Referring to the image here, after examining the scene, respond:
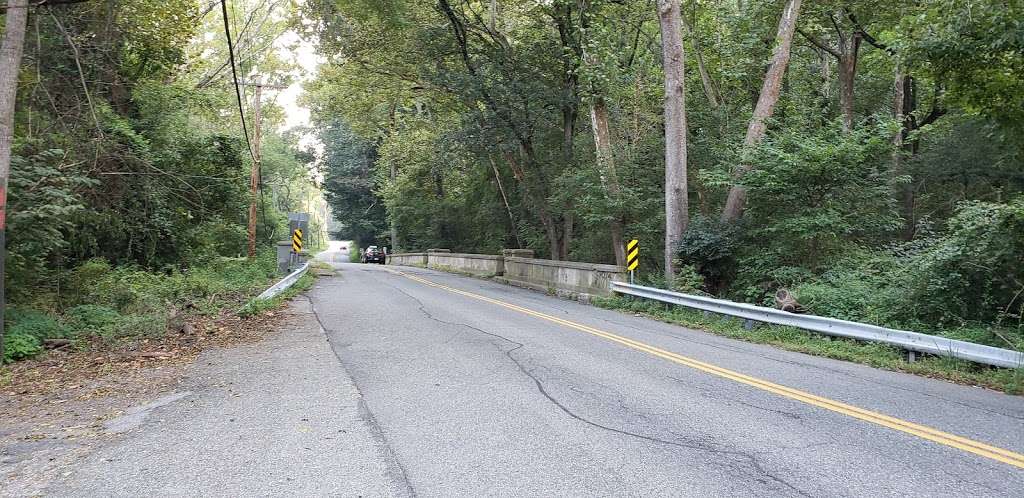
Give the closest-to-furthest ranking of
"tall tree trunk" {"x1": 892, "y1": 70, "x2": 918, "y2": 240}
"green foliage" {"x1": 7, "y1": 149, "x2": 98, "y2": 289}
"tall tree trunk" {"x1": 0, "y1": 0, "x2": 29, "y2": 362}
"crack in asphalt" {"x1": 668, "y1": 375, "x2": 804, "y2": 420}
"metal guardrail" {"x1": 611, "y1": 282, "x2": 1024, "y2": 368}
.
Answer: "crack in asphalt" {"x1": 668, "y1": 375, "x2": 804, "y2": 420} < "metal guardrail" {"x1": 611, "y1": 282, "x2": 1024, "y2": 368} < "tall tree trunk" {"x1": 0, "y1": 0, "x2": 29, "y2": 362} < "green foliage" {"x1": 7, "y1": 149, "x2": 98, "y2": 289} < "tall tree trunk" {"x1": 892, "y1": 70, "x2": 918, "y2": 240}

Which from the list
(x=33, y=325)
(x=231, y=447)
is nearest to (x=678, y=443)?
(x=231, y=447)

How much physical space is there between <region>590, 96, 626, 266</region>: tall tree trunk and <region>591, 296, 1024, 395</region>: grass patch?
4985mm

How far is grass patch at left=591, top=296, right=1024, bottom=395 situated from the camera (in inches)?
274

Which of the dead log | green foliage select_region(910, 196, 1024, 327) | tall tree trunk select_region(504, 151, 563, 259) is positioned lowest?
the dead log

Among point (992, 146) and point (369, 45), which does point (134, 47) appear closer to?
point (369, 45)

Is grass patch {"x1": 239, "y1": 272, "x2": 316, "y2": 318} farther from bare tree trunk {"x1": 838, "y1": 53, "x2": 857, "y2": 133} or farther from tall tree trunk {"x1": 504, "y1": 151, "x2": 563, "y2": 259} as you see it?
bare tree trunk {"x1": 838, "y1": 53, "x2": 857, "y2": 133}

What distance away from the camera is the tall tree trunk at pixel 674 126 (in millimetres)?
14523

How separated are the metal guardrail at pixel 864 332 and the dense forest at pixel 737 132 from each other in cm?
92

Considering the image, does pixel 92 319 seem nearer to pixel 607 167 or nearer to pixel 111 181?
pixel 111 181

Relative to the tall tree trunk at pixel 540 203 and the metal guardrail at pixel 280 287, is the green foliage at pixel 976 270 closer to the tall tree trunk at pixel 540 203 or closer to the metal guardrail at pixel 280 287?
the metal guardrail at pixel 280 287

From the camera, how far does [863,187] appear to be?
12.5 meters

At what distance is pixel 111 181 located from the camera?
39.1 feet

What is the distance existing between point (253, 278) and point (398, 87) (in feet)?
36.6

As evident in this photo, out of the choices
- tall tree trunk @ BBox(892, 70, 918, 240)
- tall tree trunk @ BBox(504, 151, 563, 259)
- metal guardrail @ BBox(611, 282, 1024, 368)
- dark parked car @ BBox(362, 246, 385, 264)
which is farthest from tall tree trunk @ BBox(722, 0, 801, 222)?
dark parked car @ BBox(362, 246, 385, 264)
